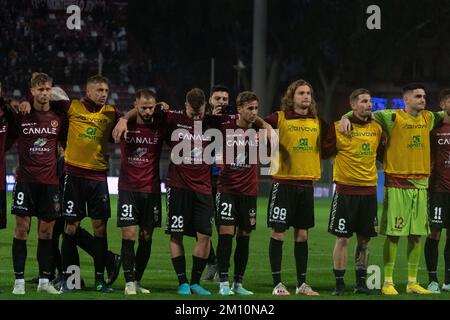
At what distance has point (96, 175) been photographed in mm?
12266

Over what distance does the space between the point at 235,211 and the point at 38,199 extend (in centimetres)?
214

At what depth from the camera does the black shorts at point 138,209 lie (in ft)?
39.7

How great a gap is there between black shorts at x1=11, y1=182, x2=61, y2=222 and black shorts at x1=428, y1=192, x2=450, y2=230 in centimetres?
436

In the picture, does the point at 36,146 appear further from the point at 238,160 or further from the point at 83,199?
the point at 238,160

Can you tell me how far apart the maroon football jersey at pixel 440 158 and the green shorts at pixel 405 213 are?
449 millimetres

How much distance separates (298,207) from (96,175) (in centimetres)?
225

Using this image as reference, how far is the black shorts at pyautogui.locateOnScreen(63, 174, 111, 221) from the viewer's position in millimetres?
12164

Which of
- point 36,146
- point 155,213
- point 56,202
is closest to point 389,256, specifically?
point 155,213

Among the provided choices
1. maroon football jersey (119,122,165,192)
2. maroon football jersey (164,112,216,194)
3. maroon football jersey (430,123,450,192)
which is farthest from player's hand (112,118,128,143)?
maroon football jersey (430,123,450,192)

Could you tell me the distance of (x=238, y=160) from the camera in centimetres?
1243

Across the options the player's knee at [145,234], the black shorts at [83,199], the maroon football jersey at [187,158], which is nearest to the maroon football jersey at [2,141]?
the black shorts at [83,199]

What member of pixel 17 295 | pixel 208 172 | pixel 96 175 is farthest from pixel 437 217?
pixel 17 295

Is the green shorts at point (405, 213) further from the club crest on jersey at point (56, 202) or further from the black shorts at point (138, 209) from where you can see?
the club crest on jersey at point (56, 202)

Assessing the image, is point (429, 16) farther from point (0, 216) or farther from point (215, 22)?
point (0, 216)
